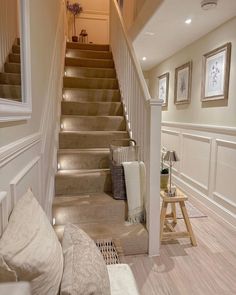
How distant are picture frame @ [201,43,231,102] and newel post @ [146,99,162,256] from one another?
1.26 m

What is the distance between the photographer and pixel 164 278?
1.93m

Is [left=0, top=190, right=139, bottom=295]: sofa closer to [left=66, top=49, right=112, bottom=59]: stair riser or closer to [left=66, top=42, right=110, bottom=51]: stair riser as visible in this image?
[left=66, top=49, right=112, bottom=59]: stair riser

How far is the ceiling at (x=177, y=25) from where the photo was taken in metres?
2.49

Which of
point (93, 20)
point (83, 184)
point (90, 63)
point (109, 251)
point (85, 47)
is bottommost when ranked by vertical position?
point (109, 251)

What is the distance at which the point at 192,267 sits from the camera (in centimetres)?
208

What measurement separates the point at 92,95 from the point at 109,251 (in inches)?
104

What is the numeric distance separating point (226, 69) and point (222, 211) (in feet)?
5.43

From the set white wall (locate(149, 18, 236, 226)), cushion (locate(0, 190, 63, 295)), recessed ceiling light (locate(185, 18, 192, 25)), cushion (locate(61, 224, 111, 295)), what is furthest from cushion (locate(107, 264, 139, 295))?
recessed ceiling light (locate(185, 18, 192, 25))

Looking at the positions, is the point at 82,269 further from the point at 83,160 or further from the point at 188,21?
the point at 188,21

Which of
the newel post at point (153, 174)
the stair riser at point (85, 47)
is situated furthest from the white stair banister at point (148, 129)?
the stair riser at point (85, 47)

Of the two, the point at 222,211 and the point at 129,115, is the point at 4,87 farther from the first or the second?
the point at 222,211

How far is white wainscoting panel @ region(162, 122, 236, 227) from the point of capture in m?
2.82

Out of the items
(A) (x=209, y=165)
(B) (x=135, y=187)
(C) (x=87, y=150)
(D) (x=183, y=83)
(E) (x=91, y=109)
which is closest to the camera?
(B) (x=135, y=187)

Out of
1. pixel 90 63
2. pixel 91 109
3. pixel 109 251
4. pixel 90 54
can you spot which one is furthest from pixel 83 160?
pixel 90 54
